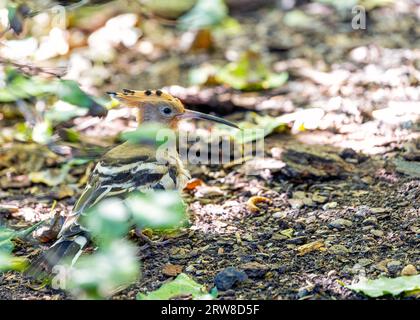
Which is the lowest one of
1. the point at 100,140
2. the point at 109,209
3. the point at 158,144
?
the point at 100,140

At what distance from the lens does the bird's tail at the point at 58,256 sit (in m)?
3.86

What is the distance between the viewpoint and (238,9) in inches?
310

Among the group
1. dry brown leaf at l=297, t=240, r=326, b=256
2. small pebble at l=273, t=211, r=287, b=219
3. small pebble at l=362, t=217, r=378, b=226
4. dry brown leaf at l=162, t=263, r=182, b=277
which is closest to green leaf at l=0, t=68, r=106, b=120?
dry brown leaf at l=162, t=263, r=182, b=277

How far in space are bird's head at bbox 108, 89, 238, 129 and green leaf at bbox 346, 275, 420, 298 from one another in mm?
1578

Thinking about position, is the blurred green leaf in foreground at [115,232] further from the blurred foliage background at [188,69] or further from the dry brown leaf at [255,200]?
the dry brown leaf at [255,200]

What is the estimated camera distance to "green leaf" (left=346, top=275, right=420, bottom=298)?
140 inches

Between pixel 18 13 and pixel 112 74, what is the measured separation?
7.59 feet

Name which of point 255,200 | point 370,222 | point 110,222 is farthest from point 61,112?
point 110,222

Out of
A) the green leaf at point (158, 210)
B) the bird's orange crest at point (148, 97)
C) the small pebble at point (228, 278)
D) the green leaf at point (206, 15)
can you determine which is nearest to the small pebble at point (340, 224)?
the small pebble at point (228, 278)

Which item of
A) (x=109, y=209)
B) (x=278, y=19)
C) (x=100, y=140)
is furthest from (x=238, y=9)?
(x=109, y=209)

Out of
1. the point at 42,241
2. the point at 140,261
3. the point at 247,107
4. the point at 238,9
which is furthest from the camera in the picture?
the point at 238,9

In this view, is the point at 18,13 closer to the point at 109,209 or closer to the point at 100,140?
the point at 100,140

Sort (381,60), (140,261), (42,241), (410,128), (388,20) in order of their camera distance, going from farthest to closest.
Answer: (388,20) < (381,60) < (410,128) < (42,241) < (140,261)

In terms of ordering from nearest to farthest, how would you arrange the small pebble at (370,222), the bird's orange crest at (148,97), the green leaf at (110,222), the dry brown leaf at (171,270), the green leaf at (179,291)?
the green leaf at (110,222) → the green leaf at (179,291) → the dry brown leaf at (171,270) → the small pebble at (370,222) → the bird's orange crest at (148,97)
